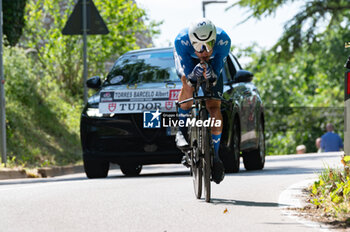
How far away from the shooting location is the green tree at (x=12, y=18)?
19812mm

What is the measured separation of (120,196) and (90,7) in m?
8.98

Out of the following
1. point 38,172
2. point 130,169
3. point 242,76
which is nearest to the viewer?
point 242,76

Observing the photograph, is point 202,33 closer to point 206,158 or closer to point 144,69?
point 206,158

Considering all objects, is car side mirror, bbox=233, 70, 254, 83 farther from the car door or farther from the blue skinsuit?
the blue skinsuit

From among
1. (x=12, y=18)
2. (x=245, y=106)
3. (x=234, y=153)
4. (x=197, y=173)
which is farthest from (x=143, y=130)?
(x=12, y=18)

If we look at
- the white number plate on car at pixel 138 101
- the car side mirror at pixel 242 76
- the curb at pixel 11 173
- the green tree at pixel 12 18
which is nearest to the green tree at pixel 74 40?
the green tree at pixel 12 18

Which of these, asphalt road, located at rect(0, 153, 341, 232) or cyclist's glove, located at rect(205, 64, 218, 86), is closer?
asphalt road, located at rect(0, 153, 341, 232)

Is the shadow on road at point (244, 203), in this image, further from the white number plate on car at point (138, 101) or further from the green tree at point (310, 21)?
the green tree at point (310, 21)

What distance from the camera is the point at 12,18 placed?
783 inches

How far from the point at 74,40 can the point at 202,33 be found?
1806 centimetres

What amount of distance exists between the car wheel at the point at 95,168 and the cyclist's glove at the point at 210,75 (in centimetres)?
406

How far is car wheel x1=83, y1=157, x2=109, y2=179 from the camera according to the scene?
11630 mm

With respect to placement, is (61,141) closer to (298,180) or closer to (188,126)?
(298,180)

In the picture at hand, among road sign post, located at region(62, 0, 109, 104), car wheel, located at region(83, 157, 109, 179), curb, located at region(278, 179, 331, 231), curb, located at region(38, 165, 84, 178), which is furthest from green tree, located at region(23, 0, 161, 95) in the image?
curb, located at region(278, 179, 331, 231)
